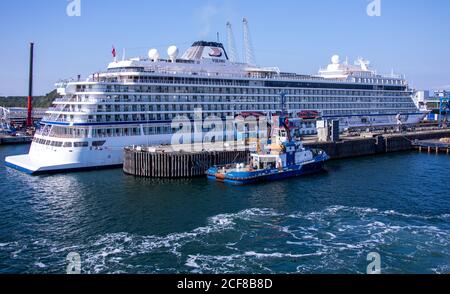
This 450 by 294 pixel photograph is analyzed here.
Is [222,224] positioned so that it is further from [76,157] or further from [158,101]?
[158,101]

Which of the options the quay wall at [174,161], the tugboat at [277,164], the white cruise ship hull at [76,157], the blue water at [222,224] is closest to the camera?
the blue water at [222,224]

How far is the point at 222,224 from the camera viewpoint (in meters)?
32.3

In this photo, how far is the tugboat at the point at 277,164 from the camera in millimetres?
47156

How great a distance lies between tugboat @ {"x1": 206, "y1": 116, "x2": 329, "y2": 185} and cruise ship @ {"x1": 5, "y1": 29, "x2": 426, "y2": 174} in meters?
15.0

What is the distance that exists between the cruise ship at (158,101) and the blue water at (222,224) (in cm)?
478

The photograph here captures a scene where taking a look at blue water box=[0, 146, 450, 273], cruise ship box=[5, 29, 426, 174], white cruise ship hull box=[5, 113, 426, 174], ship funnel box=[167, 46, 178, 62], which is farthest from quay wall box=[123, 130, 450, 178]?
ship funnel box=[167, 46, 178, 62]

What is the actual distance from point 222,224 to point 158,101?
33.6 metres

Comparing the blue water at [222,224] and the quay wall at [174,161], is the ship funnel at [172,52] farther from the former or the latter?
the blue water at [222,224]

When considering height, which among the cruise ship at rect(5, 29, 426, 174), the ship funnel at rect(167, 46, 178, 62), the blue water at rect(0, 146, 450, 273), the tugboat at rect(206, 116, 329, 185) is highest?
the ship funnel at rect(167, 46, 178, 62)

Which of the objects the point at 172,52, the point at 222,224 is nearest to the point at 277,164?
the point at 222,224

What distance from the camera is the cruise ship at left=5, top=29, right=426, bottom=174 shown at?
5366 centimetres

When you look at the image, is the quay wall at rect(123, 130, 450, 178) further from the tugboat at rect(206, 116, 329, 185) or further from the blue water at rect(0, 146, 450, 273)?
the tugboat at rect(206, 116, 329, 185)

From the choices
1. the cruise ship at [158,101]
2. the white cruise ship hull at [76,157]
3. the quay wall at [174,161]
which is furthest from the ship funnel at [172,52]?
the quay wall at [174,161]

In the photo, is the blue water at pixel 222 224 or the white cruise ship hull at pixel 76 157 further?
the white cruise ship hull at pixel 76 157
